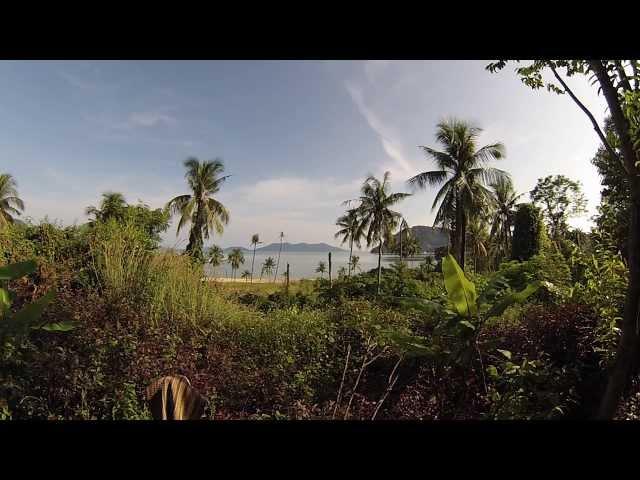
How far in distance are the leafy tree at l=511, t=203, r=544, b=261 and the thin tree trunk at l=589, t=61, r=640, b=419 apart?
36.6ft

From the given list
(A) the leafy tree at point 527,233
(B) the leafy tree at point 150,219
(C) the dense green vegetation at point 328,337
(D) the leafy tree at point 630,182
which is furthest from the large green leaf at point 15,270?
(A) the leafy tree at point 527,233

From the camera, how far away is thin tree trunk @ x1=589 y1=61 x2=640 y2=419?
1.38m

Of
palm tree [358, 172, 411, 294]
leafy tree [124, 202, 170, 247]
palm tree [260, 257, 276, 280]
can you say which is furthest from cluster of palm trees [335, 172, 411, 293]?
palm tree [260, 257, 276, 280]

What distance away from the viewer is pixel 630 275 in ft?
4.56

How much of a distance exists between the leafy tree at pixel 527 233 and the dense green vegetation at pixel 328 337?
5609 millimetres

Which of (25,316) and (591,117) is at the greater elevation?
(591,117)

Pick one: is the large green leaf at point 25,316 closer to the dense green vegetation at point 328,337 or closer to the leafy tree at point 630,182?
the dense green vegetation at point 328,337

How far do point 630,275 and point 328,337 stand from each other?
3714mm

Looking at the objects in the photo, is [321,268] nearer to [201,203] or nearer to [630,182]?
[201,203]

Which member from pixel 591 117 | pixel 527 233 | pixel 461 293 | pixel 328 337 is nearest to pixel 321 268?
pixel 527 233
